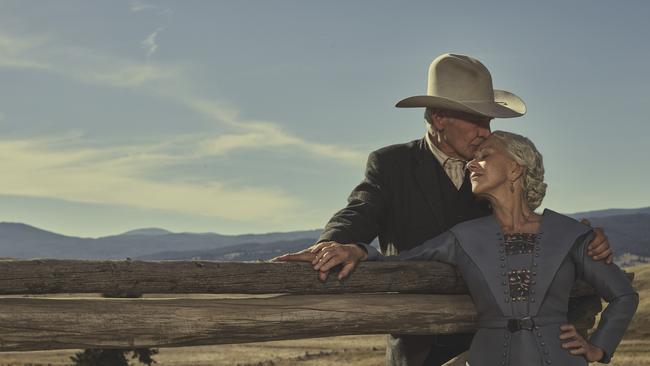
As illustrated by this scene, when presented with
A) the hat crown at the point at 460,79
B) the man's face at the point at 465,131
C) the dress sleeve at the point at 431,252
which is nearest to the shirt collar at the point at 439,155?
the man's face at the point at 465,131

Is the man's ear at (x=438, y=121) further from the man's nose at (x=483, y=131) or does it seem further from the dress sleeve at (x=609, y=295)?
the dress sleeve at (x=609, y=295)

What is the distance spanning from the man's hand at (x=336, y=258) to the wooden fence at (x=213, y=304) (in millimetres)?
71

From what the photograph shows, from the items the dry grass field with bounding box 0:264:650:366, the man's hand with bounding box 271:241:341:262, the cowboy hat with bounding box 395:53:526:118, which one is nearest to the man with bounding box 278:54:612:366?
the cowboy hat with bounding box 395:53:526:118

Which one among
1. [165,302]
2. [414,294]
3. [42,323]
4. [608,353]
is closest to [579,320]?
[608,353]

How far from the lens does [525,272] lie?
14.3 feet

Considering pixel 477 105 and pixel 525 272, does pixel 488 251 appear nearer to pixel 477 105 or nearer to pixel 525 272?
pixel 525 272

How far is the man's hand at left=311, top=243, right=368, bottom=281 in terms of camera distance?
436cm

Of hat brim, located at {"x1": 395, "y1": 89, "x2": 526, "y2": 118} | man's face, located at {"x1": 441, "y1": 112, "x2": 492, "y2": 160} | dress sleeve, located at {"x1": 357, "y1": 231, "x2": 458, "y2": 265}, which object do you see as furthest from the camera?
man's face, located at {"x1": 441, "y1": 112, "x2": 492, "y2": 160}

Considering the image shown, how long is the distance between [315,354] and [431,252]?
56672 millimetres

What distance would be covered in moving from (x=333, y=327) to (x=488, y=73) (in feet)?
6.21

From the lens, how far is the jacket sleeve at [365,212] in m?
4.66

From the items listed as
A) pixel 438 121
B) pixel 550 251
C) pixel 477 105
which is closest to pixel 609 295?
Result: pixel 550 251

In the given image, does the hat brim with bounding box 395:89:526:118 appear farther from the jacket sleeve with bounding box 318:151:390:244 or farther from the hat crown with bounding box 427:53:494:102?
the jacket sleeve with bounding box 318:151:390:244

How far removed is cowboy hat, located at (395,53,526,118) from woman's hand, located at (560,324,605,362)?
1316 mm
